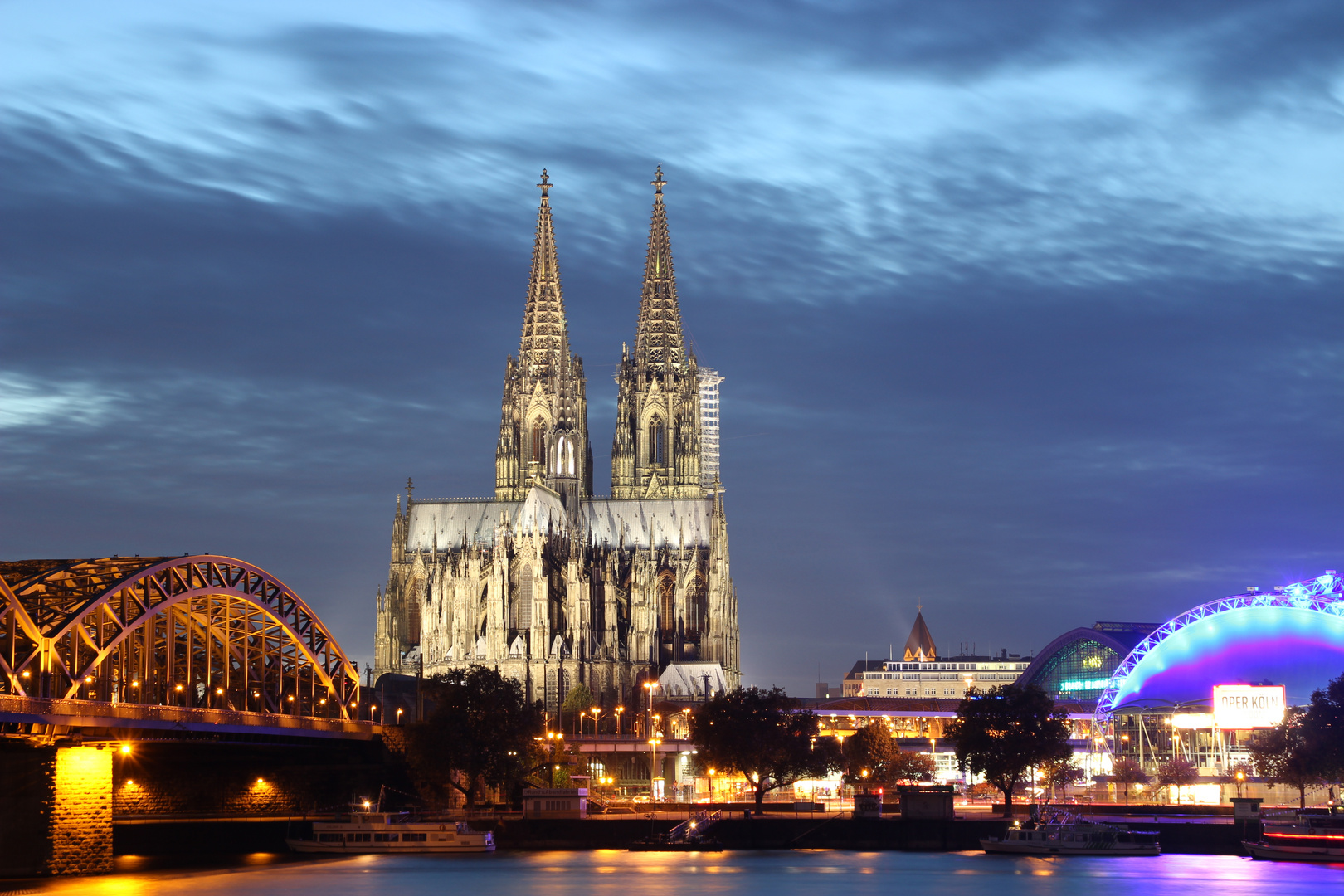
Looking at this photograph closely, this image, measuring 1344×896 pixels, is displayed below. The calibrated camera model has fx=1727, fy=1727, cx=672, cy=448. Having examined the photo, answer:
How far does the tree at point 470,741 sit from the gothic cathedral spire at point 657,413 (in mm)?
70904

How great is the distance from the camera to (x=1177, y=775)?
125375 millimetres

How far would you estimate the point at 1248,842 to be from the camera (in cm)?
8838

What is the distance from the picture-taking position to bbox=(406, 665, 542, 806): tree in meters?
103

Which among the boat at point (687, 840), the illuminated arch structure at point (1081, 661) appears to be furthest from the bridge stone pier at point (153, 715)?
the illuminated arch structure at point (1081, 661)

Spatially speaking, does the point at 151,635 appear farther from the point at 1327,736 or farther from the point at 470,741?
the point at 1327,736

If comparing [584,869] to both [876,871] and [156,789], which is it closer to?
[876,871]

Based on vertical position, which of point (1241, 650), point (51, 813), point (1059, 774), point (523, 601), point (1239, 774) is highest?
point (523, 601)

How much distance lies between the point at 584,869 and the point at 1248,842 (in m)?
34.1

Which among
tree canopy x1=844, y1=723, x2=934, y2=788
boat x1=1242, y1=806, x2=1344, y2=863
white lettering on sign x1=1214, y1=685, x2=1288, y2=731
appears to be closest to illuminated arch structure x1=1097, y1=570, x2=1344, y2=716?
white lettering on sign x1=1214, y1=685, x2=1288, y2=731

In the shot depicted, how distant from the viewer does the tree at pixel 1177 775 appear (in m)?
125

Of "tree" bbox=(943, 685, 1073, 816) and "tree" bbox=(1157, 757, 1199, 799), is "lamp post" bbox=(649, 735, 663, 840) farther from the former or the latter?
"tree" bbox=(1157, 757, 1199, 799)

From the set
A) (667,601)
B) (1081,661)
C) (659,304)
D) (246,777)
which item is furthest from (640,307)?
(246,777)

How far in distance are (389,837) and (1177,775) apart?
5957 centimetres

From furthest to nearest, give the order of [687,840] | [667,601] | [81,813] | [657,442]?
[657,442] < [667,601] < [687,840] < [81,813]
